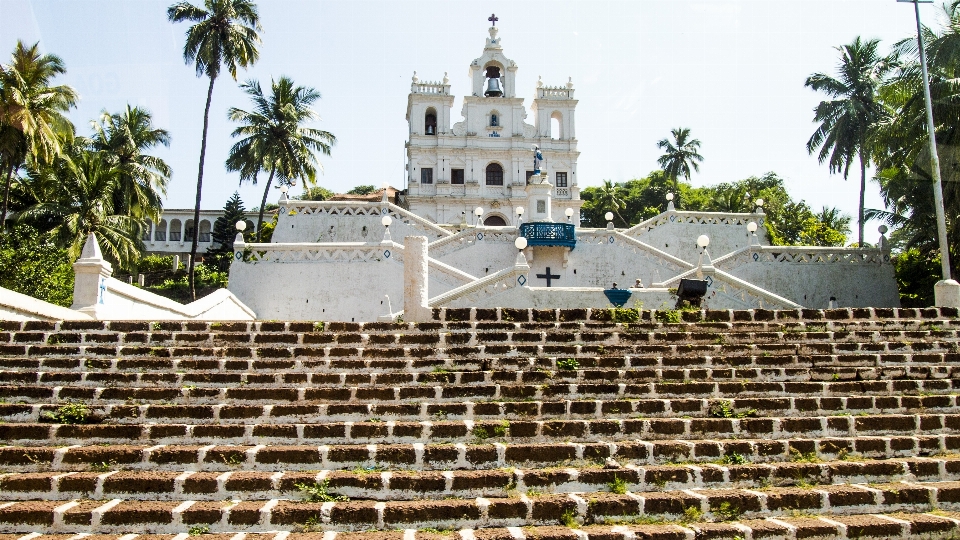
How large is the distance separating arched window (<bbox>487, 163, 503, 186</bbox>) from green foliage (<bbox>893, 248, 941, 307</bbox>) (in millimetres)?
26653

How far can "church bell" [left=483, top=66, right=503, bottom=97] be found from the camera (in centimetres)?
4869

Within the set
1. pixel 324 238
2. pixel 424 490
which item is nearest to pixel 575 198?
pixel 324 238

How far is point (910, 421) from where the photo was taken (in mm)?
9664

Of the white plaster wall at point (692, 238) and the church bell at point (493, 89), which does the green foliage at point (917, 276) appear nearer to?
the white plaster wall at point (692, 238)

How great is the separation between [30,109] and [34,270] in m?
5.37

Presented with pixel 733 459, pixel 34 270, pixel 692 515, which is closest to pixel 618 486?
pixel 692 515

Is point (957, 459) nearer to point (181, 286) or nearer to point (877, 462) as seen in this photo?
point (877, 462)

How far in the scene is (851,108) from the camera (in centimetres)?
3062

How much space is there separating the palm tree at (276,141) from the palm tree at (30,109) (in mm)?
10340

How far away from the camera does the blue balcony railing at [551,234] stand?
25359 millimetres

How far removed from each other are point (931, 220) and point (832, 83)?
10.8 metres

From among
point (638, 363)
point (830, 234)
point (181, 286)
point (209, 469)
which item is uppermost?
point (830, 234)

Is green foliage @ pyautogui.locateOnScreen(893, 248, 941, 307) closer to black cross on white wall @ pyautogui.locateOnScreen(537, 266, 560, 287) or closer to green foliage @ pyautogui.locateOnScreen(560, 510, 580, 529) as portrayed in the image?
black cross on white wall @ pyautogui.locateOnScreen(537, 266, 560, 287)

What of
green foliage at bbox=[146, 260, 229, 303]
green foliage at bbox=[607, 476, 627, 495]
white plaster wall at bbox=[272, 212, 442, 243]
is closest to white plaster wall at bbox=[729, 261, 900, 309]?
white plaster wall at bbox=[272, 212, 442, 243]
